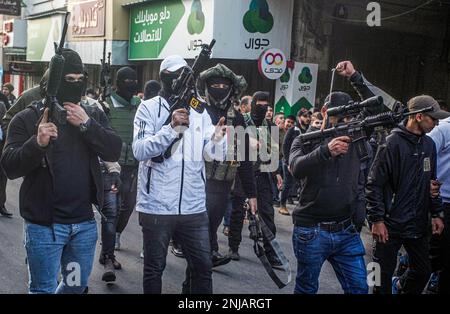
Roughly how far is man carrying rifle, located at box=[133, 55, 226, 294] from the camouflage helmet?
947 mm

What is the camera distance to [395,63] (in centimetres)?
1455

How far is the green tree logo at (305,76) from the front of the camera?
11.9 meters

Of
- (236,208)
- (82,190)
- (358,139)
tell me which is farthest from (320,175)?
(236,208)

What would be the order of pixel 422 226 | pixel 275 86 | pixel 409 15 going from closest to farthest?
1. pixel 422 226
2. pixel 275 86
3. pixel 409 15

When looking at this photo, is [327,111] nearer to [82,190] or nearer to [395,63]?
[82,190]

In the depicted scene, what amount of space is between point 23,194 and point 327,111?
207 cm

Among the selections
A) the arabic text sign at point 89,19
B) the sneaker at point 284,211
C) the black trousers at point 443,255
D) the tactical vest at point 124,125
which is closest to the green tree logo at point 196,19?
the sneaker at point 284,211

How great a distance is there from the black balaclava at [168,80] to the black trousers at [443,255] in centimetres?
260

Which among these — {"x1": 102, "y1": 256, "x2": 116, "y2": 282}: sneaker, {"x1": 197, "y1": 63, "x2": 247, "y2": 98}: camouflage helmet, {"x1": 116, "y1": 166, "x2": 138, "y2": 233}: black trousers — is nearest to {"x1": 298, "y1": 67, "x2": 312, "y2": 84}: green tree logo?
{"x1": 116, "y1": 166, "x2": 138, "y2": 233}: black trousers

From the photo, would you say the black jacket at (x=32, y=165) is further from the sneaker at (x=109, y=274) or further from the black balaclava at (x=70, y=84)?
the sneaker at (x=109, y=274)

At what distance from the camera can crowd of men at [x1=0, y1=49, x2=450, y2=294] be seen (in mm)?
3236

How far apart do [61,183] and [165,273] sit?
2608 millimetres

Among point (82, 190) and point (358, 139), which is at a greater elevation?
point (358, 139)

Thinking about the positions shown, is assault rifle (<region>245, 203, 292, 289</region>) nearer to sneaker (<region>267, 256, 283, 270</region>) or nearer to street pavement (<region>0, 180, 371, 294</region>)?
sneaker (<region>267, 256, 283, 270</region>)
